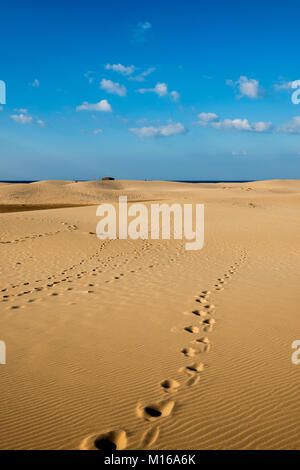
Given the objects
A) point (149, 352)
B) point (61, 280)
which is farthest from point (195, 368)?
point (61, 280)

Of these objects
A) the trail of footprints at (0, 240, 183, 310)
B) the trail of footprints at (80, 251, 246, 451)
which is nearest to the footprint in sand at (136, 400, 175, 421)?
the trail of footprints at (80, 251, 246, 451)

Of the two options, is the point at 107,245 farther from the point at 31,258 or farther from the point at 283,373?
the point at 283,373

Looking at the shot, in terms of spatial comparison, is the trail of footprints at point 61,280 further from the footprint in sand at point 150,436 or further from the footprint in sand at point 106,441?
the footprint in sand at point 150,436

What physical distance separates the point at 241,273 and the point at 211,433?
276 inches

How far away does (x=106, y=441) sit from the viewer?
3.09m

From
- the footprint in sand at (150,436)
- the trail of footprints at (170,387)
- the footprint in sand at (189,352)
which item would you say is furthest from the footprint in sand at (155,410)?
the footprint in sand at (189,352)

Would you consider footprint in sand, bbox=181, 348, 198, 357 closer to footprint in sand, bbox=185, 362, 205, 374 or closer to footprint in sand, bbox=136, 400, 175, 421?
footprint in sand, bbox=185, 362, 205, 374

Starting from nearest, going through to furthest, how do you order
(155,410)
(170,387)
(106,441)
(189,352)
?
(106,441) < (155,410) < (170,387) < (189,352)

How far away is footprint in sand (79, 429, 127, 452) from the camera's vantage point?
301 centimetres

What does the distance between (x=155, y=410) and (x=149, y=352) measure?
4.38ft

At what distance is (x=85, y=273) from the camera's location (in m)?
9.79

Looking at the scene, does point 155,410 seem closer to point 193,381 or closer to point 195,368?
point 193,381

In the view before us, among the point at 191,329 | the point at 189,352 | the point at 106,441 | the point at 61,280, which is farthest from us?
the point at 61,280

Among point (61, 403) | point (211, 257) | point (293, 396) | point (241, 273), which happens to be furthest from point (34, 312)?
point (211, 257)
